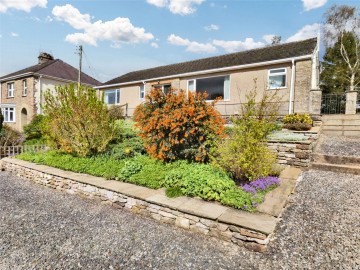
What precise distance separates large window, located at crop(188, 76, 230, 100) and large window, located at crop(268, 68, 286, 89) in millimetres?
2695

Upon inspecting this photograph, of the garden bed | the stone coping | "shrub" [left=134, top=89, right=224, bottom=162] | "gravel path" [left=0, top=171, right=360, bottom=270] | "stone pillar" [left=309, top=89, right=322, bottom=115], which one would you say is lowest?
"gravel path" [left=0, top=171, right=360, bottom=270]

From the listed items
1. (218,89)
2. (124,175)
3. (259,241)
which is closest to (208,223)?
(259,241)

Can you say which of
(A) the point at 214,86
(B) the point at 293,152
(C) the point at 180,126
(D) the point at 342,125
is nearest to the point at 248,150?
(C) the point at 180,126

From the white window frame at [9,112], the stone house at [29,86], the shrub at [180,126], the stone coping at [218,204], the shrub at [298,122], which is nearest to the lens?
the stone coping at [218,204]

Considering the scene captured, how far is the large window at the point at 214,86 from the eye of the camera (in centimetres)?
1439

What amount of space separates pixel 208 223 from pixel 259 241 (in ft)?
2.66

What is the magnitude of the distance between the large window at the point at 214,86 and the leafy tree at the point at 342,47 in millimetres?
16022

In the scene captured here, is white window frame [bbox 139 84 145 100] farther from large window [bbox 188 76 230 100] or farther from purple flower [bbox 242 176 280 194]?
purple flower [bbox 242 176 280 194]

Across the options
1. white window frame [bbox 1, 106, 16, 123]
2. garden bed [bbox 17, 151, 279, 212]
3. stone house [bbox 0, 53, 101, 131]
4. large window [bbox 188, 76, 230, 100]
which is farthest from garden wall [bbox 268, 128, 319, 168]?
white window frame [bbox 1, 106, 16, 123]

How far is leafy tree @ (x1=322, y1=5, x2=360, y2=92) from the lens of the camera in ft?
70.6

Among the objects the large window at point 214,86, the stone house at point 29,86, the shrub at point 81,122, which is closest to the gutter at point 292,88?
the large window at point 214,86

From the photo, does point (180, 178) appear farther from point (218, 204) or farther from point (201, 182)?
point (218, 204)

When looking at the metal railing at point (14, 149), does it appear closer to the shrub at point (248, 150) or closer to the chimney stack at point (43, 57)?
the shrub at point (248, 150)

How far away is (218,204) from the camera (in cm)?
402
